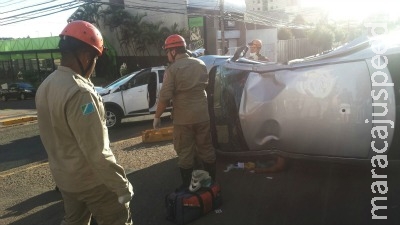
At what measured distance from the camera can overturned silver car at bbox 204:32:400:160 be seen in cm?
381

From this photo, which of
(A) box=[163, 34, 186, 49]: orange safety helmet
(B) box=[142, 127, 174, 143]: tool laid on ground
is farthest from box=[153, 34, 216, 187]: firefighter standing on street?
(B) box=[142, 127, 174, 143]: tool laid on ground

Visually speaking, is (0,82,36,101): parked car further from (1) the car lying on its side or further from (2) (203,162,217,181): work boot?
(2) (203,162,217,181): work boot

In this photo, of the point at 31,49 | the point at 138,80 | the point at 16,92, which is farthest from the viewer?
the point at 31,49

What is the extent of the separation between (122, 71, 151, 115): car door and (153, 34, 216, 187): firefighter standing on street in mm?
5681

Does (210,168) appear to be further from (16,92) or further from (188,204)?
(16,92)

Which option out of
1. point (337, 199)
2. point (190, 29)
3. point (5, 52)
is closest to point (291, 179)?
point (337, 199)

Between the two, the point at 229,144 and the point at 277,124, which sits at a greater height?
the point at 277,124

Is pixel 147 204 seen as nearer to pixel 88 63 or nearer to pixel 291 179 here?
pixel 291 179

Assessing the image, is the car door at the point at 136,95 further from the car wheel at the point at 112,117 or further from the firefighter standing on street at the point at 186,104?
the firefighter standing on street at the point at 186,104

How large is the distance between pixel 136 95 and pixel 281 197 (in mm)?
6367

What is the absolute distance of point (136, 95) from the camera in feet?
31.7

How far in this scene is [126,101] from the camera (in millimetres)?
9594

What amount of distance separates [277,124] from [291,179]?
76cm

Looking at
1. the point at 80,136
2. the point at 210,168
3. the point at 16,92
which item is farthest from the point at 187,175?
the point at 16,92
